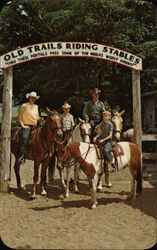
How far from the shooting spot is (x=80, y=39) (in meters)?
12.7

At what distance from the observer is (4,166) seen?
281 inches

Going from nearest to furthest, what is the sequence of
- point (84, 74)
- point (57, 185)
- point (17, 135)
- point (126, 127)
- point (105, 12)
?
point (17, 135), point (57, 185), point (105, 12), point (84, 74), point (126, 127)

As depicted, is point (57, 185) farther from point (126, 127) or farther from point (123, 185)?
point (126, 127)

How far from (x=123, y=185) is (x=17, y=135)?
306cm

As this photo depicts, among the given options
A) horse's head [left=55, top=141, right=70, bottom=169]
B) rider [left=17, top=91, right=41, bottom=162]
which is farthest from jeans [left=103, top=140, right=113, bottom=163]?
rider [left=17, top=91, right=41, bottom=162]

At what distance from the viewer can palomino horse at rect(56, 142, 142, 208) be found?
5793mm

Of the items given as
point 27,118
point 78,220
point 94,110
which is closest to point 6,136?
point 27,118

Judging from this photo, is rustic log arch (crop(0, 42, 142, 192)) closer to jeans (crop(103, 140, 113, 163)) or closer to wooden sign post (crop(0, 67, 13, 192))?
wooden sign post (crop(0, 67, 13, 192))

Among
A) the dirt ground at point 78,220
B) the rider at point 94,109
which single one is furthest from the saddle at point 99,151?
the rider at point 94,109

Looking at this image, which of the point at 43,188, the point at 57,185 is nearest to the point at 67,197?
the point at 43,188

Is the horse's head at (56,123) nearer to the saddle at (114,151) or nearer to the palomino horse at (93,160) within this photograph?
the palomino horse at (93,160)

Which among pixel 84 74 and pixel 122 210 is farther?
pixel 84 74

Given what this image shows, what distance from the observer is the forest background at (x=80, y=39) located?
12.6 metres

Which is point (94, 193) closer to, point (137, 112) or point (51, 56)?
point (137, 112)
